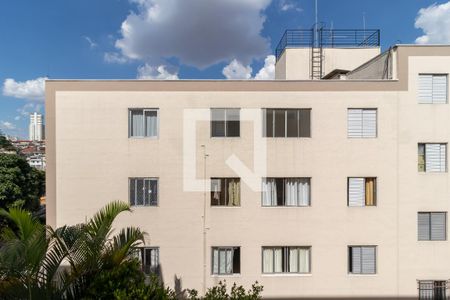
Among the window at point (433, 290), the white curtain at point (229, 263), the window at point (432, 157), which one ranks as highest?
the window at point (432, 157)

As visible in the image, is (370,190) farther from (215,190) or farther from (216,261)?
(216,261)

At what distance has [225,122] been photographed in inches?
438

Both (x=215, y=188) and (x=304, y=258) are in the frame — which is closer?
(x=215, y=188)

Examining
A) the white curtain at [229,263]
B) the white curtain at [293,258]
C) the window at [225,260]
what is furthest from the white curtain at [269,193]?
the white curtain at [229,263]

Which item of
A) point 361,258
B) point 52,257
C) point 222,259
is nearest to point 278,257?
point 222,259

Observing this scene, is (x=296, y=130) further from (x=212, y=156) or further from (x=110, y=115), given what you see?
(x=110, y=115)

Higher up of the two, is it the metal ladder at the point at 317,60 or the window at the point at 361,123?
the metal ladder at the point at 317,60

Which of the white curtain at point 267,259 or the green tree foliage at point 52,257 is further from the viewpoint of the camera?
the white curtain at point 267,259

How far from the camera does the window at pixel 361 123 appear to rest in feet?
36.9

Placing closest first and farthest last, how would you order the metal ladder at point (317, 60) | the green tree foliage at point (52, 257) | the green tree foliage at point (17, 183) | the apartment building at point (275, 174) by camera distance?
the green tree foliage at point (52, 257) < the apartment building at point (275, 174) < the metal ladder at point (317, 60) < the green tree foliage at point (17, 183)

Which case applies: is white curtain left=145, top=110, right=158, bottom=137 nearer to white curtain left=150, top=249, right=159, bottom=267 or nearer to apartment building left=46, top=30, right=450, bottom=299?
apartment building left=46, top=30, right=450, bottom=299

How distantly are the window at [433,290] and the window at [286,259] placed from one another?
14.4ft

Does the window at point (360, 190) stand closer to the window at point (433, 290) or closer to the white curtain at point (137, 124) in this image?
the window at point (433, 290)

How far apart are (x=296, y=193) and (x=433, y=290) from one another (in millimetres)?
6419
